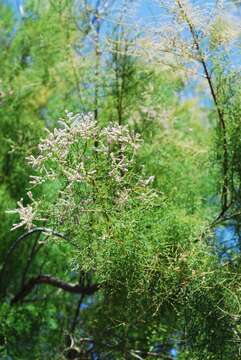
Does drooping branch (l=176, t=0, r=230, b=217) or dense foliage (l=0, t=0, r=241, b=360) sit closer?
dense foliage (l=0, t=0, r=241, b=360)

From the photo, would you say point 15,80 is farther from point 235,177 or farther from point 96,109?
point 235,177

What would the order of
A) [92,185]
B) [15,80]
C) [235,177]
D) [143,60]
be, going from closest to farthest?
[92,185] → [235,177] → [143,60] → [15,80]

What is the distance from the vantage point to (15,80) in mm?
4023

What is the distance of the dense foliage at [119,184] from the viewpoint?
2.27 metres

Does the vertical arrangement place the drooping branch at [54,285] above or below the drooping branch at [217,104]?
below

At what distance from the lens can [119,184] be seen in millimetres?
2246

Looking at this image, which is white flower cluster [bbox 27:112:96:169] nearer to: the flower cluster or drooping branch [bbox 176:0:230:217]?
the flower cluster

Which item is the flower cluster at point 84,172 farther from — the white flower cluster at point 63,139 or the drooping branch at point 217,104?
the drooping branch at point 217,104

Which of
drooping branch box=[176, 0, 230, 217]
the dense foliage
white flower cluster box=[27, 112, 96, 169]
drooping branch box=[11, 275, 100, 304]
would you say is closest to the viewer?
white flower cluster box=[27, 112, 96, 169]

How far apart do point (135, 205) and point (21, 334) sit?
4.93 ft

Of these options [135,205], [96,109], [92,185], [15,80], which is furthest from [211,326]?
[15,80]

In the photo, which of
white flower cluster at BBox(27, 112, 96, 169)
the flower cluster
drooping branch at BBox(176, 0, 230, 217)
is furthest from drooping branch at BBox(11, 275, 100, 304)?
white flower cluster at BBox(27, 112, 96, 169)

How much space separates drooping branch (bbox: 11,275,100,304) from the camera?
3.29 meters

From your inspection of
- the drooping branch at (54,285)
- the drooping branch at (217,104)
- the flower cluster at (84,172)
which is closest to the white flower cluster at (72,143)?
the flower cluster at (84,172)
